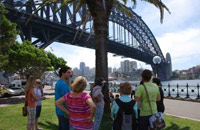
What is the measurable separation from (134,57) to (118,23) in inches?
537

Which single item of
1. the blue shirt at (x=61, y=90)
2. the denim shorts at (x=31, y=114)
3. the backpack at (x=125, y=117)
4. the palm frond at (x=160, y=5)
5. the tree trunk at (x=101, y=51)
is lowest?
the denim shorts at (x=31, y=114)

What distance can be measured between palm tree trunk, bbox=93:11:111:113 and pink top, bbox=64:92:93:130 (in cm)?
512

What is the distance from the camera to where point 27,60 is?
2242cm

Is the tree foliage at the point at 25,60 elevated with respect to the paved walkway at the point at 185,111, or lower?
elevated

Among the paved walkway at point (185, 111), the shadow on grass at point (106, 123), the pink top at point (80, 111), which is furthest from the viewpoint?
the paved walkway at point (185, 111)

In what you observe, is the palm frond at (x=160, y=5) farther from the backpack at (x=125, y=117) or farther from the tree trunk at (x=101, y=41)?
the backpack at (x=125, y=117)

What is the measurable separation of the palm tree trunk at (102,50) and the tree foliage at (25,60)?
46.9 ft

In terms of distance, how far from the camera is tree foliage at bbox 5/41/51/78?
69.7ft

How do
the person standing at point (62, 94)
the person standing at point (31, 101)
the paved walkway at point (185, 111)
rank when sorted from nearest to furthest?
the person standing at point (62, 94) → the person standing at point (31, 101) → the paved walkway at point (185, 111)

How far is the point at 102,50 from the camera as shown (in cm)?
831

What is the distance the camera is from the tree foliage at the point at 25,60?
2125cm

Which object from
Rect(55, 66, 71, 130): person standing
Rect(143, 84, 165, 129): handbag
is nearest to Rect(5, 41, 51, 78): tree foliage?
Rect(55, 66, 71, 130): person standing

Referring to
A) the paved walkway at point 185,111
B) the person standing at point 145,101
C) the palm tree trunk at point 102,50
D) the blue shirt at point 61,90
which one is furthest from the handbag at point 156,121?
the paved walkway at point 185,111

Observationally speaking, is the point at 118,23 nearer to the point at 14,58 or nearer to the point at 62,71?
the point at 14,58
